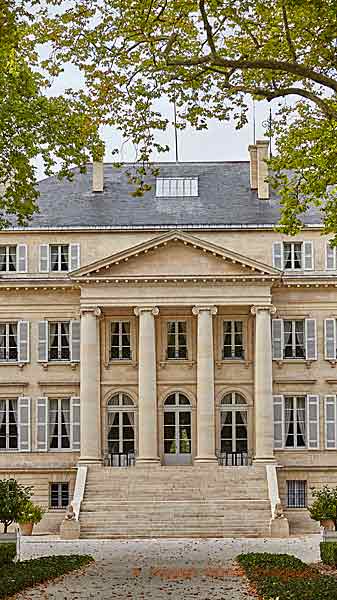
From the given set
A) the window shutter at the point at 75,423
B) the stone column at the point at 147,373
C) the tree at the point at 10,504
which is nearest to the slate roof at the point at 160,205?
the stone column at the point at 147,373

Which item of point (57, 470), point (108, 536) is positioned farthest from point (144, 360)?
point (108, 536)

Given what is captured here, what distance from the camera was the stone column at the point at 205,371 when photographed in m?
44.5

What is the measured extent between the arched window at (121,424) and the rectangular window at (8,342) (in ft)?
13.9

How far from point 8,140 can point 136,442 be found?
23.9 meters

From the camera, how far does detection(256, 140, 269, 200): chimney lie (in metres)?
48.4

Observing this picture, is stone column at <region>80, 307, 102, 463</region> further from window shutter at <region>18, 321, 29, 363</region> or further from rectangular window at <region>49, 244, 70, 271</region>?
rectangular window at <region>49, 244, 70, 271</region>

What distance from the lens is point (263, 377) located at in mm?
44875

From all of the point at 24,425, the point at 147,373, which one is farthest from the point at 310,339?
the point at 24,425

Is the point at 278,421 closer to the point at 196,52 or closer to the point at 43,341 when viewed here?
the point at 43,341

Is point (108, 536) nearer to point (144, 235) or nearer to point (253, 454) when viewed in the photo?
point (253, 454)

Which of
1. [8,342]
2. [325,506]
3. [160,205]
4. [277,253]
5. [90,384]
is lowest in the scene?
[325,506]

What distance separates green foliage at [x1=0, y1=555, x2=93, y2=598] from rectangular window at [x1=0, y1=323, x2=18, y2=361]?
2031 cm

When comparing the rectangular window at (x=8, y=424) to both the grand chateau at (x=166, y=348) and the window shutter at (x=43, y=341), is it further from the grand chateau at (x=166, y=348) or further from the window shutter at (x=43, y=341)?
the window shutter at (x=43, y=341)

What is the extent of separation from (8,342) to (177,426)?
7.36m
